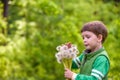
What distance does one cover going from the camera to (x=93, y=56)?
4398 millimetres

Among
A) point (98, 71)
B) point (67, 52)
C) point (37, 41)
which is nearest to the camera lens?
point (98, 71)

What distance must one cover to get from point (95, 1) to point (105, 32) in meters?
10.9

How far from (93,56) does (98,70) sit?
0.59 feet

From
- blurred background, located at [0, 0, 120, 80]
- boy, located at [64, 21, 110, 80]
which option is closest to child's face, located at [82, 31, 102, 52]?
boy, located at [64, 21, 110, 80]

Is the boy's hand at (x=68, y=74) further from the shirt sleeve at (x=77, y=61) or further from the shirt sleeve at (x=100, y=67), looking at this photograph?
the shirt sleeve at (x=77, y=61)

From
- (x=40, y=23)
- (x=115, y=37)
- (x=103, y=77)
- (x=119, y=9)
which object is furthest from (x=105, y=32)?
(x=119, y=9)

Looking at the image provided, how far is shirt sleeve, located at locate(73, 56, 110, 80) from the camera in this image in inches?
167

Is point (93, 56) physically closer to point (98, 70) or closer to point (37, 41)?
point (98, 70)

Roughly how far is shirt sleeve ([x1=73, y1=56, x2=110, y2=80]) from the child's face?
13 centimetres

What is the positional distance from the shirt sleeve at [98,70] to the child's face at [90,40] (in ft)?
0.42

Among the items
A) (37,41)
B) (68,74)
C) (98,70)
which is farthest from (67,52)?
(37,41)

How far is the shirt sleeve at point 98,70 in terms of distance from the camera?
4.25 meters

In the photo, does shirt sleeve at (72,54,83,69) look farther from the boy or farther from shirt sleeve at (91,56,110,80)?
shirt sleeve at (91,56,110,80)

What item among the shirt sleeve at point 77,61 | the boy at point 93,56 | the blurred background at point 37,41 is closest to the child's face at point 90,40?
the boy at point 93,56
